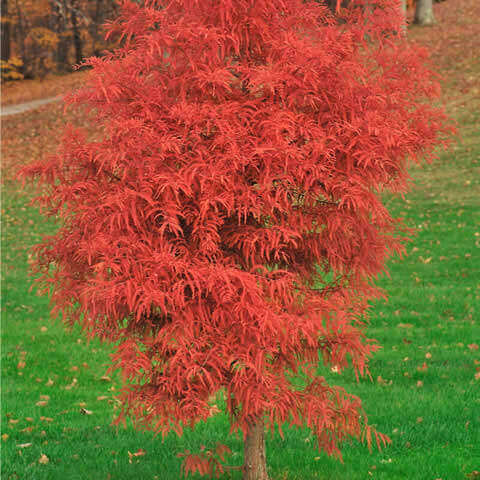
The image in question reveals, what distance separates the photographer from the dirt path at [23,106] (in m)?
33.6

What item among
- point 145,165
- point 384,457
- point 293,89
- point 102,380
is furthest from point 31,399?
point 293,89

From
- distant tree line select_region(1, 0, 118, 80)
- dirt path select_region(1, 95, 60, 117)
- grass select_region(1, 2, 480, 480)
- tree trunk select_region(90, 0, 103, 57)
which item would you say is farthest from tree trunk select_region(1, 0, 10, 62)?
grass select_region(1, 2, 480, 480)

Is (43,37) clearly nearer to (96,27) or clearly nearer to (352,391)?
(96,27)

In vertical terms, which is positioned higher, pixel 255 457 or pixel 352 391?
pixel 255 457

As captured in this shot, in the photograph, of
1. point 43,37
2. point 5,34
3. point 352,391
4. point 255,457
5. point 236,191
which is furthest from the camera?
point 5,34

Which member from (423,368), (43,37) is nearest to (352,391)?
(423,368)

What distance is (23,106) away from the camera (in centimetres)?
3556

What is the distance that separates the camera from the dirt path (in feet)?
110

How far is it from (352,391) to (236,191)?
14.3 feet

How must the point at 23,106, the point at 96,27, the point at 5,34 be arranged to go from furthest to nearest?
the point at 96,27 → the point at 5,34 → the point at 23,106

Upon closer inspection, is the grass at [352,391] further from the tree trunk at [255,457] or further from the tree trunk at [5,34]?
the tree trunk at [5,34]

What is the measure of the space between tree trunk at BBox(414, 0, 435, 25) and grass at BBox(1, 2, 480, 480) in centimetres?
1815

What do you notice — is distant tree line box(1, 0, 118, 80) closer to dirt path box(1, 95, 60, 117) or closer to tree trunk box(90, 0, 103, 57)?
tree trunk box(90, 0, 103, 57)

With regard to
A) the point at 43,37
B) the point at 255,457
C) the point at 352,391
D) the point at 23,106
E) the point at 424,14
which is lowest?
the point at 352,391
